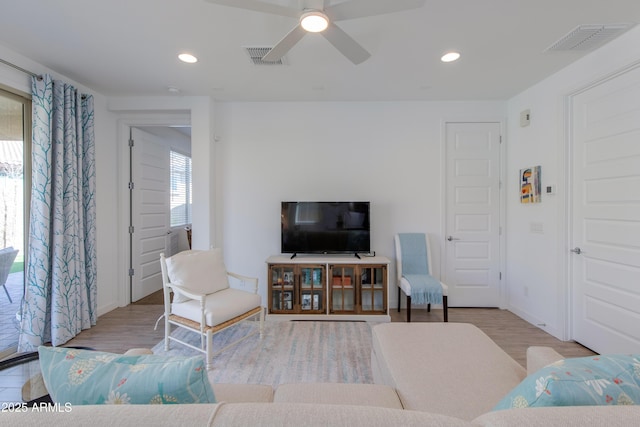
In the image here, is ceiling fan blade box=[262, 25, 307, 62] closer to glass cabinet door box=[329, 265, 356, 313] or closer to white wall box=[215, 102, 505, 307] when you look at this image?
white wall box=[215, 102, 505, 307]

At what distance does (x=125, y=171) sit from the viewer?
366cm

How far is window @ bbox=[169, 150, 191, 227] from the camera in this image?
4.71 m

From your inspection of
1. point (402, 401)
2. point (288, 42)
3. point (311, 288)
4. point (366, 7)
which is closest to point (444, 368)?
point (402, 401)

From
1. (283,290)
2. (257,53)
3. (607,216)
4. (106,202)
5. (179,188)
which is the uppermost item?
(257,53)

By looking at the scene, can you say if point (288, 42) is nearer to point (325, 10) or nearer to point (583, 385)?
point (325, 10)

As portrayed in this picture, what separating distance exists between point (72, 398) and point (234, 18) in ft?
7.57

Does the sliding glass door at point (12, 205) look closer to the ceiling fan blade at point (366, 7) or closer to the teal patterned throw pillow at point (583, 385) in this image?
the ceiling fan blade at point (366, 7)

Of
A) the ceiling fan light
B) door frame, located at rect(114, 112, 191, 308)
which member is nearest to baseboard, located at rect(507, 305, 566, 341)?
the ceiling fan light

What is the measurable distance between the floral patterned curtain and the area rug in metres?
1.06

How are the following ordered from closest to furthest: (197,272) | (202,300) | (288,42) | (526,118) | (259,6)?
1. (259,6)
2. (288,42)
3. (202,300)
4. (197,272)
5. (526,118)

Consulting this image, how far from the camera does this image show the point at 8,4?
187 centimetres

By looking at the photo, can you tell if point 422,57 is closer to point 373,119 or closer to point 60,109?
point 373,119

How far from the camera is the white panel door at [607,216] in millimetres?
2193

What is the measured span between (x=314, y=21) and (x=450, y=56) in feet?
4.94
